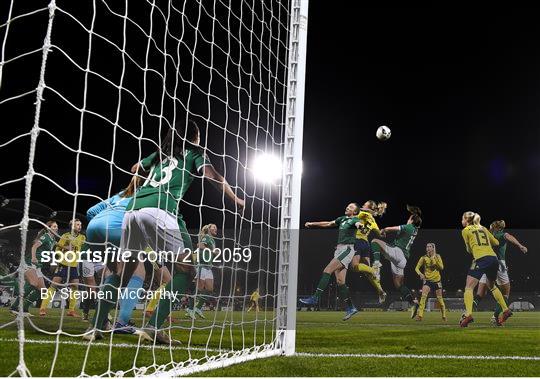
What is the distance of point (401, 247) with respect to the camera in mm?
10117

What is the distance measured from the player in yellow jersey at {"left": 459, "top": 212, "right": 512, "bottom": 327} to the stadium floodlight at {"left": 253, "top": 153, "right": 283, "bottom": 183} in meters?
4.30

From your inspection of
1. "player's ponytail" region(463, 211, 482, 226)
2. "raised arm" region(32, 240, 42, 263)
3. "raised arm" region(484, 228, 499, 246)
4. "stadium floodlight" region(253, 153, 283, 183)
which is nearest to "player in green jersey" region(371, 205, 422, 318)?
"player's ponytail" region(463, 211, 482, 226)

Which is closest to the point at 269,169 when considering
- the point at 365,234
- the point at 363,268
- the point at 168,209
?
the point at 168,209

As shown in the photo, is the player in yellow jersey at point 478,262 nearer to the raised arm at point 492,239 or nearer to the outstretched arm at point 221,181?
the raised arm at point 492,239

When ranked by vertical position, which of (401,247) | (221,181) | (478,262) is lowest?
(478,262)

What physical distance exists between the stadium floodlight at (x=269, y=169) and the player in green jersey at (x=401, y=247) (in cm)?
507

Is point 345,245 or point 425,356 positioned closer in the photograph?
point 425,356

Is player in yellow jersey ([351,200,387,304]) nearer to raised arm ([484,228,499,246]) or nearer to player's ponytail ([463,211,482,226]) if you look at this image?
player's ponytail ([463,211,482,226])

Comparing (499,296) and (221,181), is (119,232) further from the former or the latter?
(499,296)

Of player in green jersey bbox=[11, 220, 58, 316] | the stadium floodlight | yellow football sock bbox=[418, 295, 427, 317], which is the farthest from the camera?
yellow football sock bbox=[418, 295, 427, 317]

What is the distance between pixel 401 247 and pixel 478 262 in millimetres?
2246

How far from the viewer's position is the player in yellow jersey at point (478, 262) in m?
7.89

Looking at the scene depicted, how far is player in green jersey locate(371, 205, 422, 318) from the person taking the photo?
31.6 feet

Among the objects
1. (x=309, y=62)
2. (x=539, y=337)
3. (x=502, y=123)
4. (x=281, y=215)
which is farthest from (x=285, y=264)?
(x=502, y=123)
